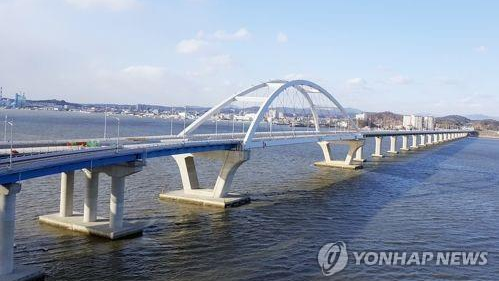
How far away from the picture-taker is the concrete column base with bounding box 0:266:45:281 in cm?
2444

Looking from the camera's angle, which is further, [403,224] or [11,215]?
[403,224]

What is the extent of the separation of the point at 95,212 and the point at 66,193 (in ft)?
8.66

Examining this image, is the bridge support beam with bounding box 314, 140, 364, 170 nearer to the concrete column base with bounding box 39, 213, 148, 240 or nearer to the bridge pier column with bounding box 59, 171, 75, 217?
the concrete column base with bounding box 39, 213, 148, 240

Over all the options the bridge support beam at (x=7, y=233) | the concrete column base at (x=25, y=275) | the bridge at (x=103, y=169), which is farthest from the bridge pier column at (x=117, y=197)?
the bridge support beam at (x=7, y=233)

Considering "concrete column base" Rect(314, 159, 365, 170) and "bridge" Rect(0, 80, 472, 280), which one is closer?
"bridge" Rect(0, 80, 472, 280)

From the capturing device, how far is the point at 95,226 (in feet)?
112

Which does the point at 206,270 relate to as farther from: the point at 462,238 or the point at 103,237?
the point at 462,238

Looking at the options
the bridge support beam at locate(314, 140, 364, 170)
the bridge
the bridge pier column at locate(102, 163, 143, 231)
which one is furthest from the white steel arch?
the bridge pier column at locate(102, 163, 143, 231)

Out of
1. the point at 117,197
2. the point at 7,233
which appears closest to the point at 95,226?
the point at 117,197

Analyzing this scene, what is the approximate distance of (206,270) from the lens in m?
28.4

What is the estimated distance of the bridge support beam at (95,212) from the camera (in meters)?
→ 33.8

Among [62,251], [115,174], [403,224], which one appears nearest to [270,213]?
[403,224]

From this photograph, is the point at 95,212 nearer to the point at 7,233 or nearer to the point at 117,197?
the point at 117,197

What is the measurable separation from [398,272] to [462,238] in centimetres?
1147
